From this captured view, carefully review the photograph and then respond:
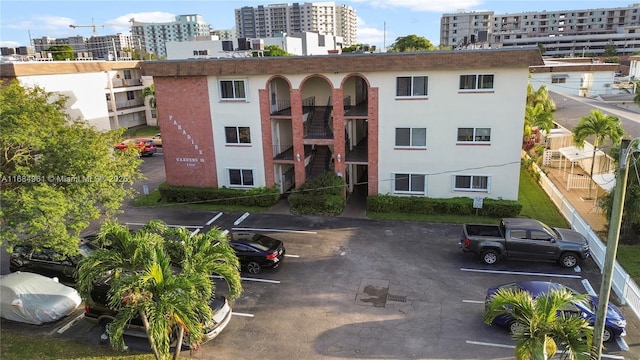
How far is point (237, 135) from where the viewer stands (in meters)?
26.7

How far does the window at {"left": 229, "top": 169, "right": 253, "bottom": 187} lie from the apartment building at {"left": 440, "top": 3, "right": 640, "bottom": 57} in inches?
4678

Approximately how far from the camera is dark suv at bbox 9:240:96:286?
17.2 meters

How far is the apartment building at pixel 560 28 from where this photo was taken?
131m

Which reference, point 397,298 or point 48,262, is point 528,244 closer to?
point 397,298

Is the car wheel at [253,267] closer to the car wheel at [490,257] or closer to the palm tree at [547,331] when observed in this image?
the car wheel at [490,257]

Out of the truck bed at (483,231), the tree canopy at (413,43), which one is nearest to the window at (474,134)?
the truck bed at (483,231)

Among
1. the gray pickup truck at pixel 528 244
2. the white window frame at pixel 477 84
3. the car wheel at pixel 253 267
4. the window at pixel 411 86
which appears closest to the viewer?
the gray pickup truck at pixel 528 244

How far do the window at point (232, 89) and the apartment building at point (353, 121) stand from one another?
6cm

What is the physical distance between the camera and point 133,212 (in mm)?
26375

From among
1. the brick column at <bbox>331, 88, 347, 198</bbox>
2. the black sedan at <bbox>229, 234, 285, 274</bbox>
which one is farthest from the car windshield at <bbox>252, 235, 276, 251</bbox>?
the brick column at <bbox>331, 88, 347, 198</bbox>

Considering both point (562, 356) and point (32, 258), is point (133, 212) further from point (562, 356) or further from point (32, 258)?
point (562, 356)

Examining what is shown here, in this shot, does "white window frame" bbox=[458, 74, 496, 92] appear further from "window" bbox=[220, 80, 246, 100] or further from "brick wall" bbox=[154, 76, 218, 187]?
"brick wall" bbox=[154, 76, 218, 187]

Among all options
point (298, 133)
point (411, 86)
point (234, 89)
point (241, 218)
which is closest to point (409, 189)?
point (411, 86)

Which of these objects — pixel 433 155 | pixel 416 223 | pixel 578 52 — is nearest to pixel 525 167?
pixel 433 155
